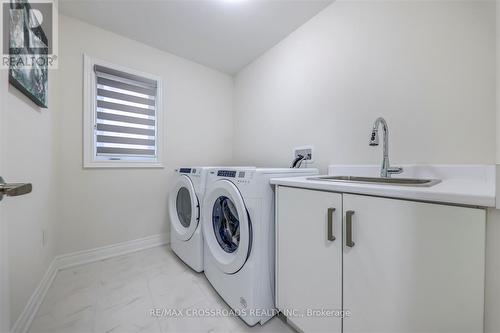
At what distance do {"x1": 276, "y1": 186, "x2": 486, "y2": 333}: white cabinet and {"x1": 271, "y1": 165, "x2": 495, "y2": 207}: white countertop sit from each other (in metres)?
0.03

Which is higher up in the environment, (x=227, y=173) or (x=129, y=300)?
(x=227, y=173)

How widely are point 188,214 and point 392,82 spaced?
6.01ft

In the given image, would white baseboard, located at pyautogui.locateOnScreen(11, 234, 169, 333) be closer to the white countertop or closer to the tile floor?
the tile floor

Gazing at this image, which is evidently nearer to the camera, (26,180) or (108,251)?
(26,180)

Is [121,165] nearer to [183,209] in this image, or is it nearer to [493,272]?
[183,209]

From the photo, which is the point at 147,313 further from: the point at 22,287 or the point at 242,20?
the point at 242,20

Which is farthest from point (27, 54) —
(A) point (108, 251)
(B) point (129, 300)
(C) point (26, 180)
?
(A) point (108, 251)

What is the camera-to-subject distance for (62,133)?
1.63 metres

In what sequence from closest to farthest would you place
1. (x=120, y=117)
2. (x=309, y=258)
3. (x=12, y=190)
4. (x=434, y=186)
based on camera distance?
(x=12, y=190) < (x=434, y=186) < (x=309, y=258) < (x=120, y=117)

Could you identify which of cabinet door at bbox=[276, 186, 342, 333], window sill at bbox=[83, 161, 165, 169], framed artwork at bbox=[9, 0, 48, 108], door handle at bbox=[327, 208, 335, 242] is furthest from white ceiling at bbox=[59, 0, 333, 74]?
door handle at bbox=[327, 208, 335, 242]

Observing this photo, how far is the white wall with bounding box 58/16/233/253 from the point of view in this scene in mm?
1654

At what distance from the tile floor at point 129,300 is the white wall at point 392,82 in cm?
129

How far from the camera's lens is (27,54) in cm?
99

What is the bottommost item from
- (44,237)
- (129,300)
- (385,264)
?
(129,300)
